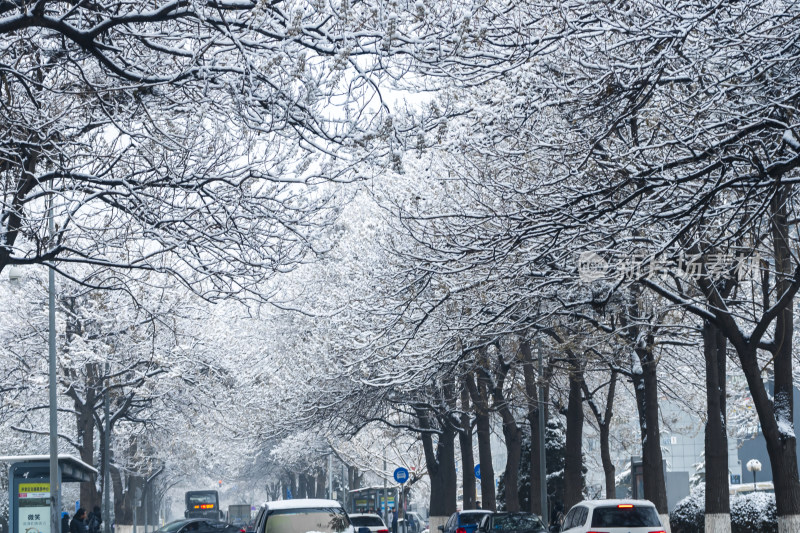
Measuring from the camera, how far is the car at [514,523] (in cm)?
2270

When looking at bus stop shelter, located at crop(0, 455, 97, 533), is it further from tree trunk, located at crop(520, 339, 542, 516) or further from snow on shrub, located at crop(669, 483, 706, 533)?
snow on shrub, located at crop(669, 483, 706, 533)

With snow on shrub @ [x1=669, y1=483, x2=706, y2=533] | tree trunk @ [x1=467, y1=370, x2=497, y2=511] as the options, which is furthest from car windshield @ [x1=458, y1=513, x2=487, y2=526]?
snow on shrub @ [x1=669, y1=483, x2=706, y2=533]

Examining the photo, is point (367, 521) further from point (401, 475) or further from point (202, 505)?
point (202, 505)

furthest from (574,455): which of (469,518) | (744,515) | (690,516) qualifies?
(744,515)

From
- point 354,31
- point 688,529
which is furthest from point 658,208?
point 688,529

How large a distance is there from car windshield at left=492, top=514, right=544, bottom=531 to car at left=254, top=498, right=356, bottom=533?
8.44 metres

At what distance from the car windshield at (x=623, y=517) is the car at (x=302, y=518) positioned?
570cm

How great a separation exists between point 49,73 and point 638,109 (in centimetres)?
729

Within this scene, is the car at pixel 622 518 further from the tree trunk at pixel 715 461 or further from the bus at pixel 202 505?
the bus at pixel 202 505

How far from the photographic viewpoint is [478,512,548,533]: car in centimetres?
2270

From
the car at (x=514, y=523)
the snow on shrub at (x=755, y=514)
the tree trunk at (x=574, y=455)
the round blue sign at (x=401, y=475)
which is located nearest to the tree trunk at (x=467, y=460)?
the round blue sign at (x=401, y=475)

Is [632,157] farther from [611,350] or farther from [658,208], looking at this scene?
[611,350]

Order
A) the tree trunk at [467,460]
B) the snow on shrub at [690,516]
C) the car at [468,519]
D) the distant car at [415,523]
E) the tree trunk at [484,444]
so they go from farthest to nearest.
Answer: the distant car at [415,523] < the tree trunk at [467,460] < the tree trunk at [484,444] < the car at [468,519] < the snow on shrub at [690,516]

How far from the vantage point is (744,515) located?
25.7 metres
